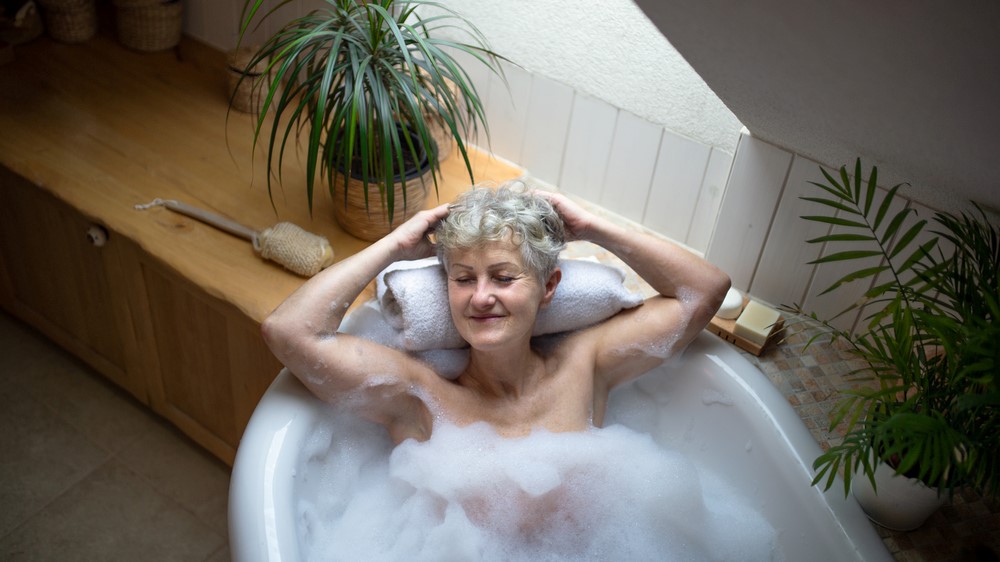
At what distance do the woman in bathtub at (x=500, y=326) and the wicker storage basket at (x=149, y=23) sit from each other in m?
1.37

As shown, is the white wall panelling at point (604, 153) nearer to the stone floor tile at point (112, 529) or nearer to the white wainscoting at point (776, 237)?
the white wainscoting at point (776, 237)

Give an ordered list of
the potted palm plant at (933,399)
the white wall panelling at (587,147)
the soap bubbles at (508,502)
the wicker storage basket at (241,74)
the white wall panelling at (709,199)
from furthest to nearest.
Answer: the wicker storage basket at (241,74), the white wall panelling at (587,147), the white wall panelling at (709,199), the soap bubbles at (508,502), the potted palm plant at (933,399)

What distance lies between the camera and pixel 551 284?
1754mm

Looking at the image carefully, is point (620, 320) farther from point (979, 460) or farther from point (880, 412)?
point (979, 460)

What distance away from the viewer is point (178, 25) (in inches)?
108

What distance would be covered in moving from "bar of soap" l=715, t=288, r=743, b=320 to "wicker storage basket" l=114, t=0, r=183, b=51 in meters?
1.80

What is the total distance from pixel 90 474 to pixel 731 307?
5.48 feet

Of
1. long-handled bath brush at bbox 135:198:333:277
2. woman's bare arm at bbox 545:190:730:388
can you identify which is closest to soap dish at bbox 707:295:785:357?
woman's bare arm at bbox 545:190:730:388

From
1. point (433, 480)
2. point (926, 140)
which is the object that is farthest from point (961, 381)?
point (433, 480)

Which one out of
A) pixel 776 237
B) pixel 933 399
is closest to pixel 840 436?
pixel 933 399

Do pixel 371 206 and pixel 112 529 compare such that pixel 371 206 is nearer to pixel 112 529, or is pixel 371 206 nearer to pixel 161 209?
pixel 161 209

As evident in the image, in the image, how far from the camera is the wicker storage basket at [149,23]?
264cm

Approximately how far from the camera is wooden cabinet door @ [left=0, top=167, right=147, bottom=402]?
2219 mm

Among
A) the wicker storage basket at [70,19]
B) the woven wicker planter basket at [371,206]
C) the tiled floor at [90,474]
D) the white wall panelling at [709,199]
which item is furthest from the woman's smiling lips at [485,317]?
the wicker storage basket at [70,19]
